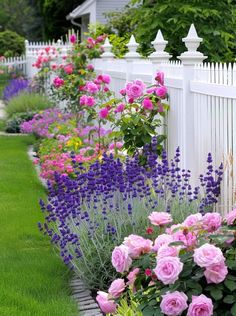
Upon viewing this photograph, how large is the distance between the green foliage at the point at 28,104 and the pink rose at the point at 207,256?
1471cm

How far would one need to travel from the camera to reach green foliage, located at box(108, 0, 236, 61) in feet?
36.9

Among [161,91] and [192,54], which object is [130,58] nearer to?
[161,91]

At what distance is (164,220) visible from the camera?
4.26 meters

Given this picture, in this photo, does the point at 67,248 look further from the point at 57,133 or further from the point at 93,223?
the point at 57,133

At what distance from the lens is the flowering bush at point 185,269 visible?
354cm

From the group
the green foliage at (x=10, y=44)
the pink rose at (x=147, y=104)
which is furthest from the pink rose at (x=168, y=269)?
the green foliage at (x=10, y=44)

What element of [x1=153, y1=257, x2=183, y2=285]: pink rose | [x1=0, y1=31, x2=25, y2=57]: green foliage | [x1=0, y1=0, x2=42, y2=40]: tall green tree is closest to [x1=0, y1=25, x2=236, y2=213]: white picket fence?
[x1=153, y1=257, x2=183, y2=285]: pink rose

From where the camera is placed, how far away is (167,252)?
3.68 m

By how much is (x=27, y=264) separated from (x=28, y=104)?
12.5 meters

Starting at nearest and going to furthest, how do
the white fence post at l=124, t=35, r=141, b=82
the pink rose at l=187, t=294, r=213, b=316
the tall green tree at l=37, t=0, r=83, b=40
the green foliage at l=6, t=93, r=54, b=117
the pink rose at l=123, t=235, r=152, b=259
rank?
1. the pink rose at l=187, t=294, r=213, b=316
2. the pink rose at l=123, t=235, r=152, b=259
3. the white fence post at l=124, t=35, r=141, b=82
4. the green foliage at l=6, t=93, r=54, b=117
5. the tall green tree at l=37, t=0, r=83, b=40

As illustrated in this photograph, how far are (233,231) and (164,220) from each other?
537 mm

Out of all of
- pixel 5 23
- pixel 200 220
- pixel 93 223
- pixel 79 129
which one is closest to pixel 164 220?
pixel 200 220

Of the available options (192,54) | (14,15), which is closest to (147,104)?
(192,54)

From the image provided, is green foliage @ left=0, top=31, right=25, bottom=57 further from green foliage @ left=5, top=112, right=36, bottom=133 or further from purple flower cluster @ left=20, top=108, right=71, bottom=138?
purple flower cluster @ left=20, top=108, right=71, bottom=138
